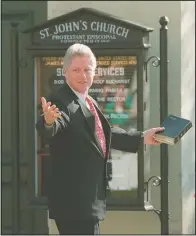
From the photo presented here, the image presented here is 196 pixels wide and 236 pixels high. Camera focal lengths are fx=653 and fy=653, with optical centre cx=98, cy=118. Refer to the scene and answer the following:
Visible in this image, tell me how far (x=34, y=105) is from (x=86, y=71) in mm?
2146

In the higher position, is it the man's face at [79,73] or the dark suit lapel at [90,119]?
the man's face at [79,73]

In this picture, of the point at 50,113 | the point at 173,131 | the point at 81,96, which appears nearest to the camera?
the point at 50,113

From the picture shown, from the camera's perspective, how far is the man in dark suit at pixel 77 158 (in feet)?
11.3

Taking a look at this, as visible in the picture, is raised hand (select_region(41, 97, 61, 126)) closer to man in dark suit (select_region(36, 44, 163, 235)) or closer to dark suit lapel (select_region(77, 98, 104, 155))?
man in dark suit (select_region(36, 44, 163, 235))

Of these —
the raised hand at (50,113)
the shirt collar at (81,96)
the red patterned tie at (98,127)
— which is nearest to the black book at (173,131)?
the red patterned tie at (98,127)

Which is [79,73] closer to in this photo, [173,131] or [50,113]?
[50,113]

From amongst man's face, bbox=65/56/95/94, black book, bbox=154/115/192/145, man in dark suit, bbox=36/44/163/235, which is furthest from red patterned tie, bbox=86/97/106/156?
black book, bbox=154/115/192/145

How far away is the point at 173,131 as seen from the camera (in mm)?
3830

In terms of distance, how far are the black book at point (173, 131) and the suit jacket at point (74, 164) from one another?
481 millimetres

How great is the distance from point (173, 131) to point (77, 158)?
69cm

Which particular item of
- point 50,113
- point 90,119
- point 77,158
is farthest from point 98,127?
point 50,113

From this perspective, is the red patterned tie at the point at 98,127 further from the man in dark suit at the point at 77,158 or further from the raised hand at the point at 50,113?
the raised hand at the point at 50,113

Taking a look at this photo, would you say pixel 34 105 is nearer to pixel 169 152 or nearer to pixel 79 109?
pixel 169 152

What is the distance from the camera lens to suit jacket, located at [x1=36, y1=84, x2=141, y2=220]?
135 inches
